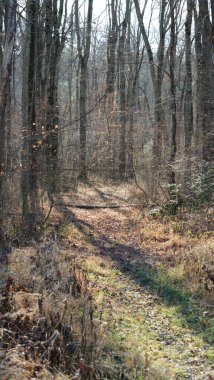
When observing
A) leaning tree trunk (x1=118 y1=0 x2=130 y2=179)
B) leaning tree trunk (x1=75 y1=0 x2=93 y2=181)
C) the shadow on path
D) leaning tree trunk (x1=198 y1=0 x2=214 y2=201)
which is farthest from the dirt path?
leaning tree trunk (x1=118 y1=0 x2=130 y2=179)

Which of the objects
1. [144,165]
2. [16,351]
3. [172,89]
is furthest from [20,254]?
[144,165]

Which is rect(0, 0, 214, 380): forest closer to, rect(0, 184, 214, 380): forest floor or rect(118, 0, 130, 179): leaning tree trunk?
rect(0, 184, 214, 380): forest floor

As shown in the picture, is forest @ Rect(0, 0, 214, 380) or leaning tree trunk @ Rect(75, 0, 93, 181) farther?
leaning tree trunk @ Rect(75, 0, 93, 181)

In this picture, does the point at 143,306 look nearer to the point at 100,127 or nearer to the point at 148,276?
the point at 148,276

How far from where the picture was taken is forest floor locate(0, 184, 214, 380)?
12.6 ft

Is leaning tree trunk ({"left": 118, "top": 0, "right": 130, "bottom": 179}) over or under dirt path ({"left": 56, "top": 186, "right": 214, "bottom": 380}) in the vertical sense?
over

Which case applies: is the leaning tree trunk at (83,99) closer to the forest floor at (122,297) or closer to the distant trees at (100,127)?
the distant trees at (100,127)

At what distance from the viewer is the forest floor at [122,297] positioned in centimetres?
384

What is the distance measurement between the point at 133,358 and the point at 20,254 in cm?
282

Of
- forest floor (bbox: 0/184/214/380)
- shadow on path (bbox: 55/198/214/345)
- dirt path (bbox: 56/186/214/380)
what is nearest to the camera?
forest floor (bbox: 0/184/214/380)

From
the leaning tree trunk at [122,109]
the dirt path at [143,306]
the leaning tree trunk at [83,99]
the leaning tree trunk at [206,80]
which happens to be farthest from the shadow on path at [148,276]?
the leaning tree trunk at [122,109]

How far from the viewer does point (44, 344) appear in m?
3.81

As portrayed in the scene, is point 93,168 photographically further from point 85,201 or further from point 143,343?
point 143,343

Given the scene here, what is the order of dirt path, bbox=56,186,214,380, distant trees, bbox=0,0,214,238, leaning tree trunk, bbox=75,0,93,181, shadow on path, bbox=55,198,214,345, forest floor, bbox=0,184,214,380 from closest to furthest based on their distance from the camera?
forest floor, bbox=0,184,214,380
dirt path, bbox=56,186,214,380
shadow on path, bbox=55,198,214,345
distant trees, bbox=0,0,214,238
leaning tree trunk, bbox=75,0,93,181
